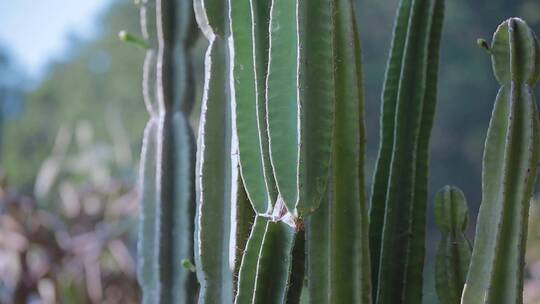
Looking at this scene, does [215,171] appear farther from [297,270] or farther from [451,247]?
[451,247]

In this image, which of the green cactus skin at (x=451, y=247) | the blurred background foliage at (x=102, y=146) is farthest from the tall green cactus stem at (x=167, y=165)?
the blurred background foliage at (x=102, y=146)

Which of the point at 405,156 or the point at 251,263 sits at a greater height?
the point at 405,156

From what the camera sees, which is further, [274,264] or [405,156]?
[405,156]

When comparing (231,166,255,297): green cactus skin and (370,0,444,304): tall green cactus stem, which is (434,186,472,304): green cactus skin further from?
(231,166,255,297): green cactus skin

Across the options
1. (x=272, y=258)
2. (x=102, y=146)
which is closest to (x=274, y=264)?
(x=272, y=258)

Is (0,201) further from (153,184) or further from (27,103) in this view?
(27,103)

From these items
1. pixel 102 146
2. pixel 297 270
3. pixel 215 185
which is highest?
pixel 102 146
